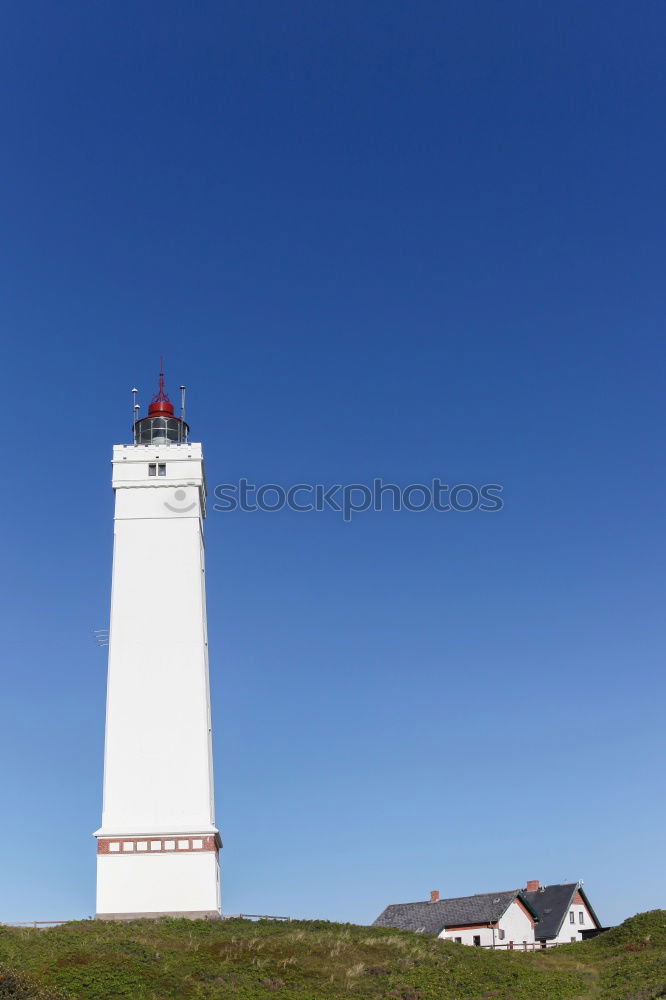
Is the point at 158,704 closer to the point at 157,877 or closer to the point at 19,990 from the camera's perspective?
the point at 157,877

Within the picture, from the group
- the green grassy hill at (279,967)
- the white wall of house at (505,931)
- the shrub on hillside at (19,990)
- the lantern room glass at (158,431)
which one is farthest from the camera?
the white wall of house at (505,931)

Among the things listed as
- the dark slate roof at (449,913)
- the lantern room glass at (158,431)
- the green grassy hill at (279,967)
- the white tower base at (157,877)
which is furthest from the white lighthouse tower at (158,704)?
the dark slate roof at (449,913)

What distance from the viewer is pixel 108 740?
43375mm

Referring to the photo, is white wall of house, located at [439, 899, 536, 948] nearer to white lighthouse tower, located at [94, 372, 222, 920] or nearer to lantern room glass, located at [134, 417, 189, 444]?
white lighthouse tower, located at [94, 372, 222, 920]

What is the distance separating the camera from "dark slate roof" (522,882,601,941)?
201ft

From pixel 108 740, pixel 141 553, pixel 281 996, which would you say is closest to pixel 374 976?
pixel 281 996

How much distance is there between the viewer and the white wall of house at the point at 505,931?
58.0 m

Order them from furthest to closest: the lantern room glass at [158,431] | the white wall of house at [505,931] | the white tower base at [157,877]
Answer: the white wall of house at [505,931] < the lantern room glass at [158,431] < the white tower base at [157,877]

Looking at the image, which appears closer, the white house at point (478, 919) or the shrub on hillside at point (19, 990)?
the shrub on hillside at point (19, 990)

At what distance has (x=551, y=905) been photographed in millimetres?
63688

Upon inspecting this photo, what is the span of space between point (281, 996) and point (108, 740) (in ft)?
54.3

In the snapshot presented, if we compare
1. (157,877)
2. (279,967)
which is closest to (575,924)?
(157,877)

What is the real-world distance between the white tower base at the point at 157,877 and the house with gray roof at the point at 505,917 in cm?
1943

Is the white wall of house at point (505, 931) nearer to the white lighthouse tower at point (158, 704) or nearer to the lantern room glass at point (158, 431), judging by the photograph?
the white lighthouse tower at point (158, 704)
